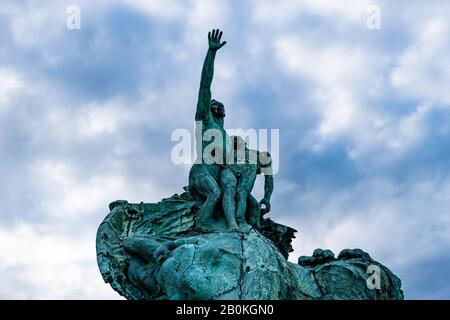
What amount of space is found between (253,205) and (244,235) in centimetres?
A: 122

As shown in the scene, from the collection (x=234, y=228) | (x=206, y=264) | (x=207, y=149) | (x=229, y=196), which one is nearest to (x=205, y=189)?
(x=229, y=196)

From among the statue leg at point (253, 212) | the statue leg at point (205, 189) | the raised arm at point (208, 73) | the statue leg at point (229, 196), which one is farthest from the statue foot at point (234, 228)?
the raised arm at point (208, 73)

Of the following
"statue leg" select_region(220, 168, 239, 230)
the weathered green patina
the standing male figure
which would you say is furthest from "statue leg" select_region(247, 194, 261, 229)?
the standing male figure

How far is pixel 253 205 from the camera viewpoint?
16.6 metres

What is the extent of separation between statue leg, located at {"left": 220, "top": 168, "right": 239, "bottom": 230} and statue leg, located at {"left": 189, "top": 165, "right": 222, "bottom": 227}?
0.13 meters

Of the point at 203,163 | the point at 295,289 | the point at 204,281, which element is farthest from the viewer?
the point at 203,163

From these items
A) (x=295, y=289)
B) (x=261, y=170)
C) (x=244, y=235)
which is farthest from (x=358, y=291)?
(x=261, y=170)

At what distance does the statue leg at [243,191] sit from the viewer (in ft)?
52.6

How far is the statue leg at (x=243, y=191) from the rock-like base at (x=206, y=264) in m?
0.37

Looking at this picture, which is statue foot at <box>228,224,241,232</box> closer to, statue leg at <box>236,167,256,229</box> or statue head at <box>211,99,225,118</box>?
statue leg at <box>236,167,256,229</box>
